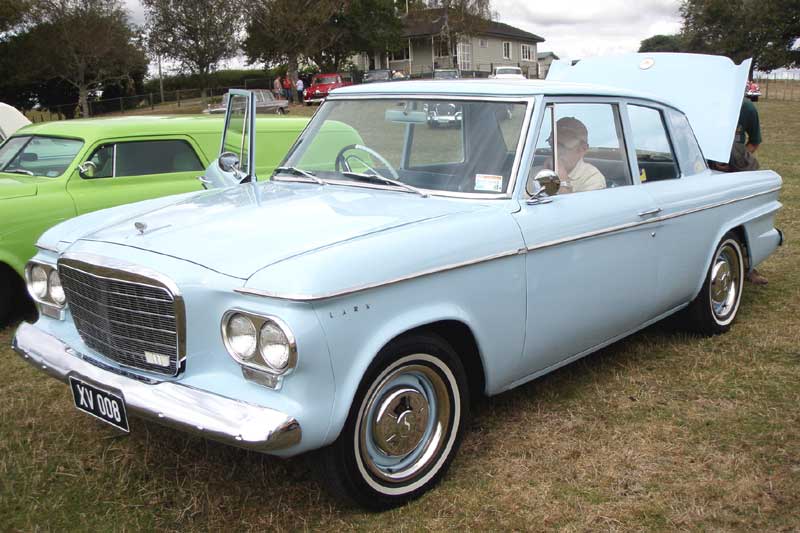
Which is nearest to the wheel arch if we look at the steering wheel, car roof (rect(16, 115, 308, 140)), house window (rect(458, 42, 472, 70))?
the steering wheel

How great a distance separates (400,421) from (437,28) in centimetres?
6383

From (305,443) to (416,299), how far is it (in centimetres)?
73

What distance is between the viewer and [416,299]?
10.2ft

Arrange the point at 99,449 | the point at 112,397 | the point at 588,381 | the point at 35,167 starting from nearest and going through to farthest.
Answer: the point at 112,397
the point at 99,449
the point at 588,381
the point at 35,167

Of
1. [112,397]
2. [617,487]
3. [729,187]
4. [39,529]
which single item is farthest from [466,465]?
[729,187]

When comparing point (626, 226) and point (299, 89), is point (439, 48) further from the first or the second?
point (626, 226)

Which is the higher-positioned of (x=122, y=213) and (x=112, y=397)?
(x=122, y=213)

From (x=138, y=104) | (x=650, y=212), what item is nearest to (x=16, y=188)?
(x=650, y=212)

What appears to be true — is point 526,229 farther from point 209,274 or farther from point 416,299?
point 209,274

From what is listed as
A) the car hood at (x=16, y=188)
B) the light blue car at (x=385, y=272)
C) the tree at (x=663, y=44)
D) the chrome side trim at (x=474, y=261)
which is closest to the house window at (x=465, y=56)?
the tree at (x=663, y=44)

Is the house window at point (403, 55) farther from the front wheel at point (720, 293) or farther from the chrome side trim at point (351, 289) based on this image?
the chrome side trim at point (351, 289)

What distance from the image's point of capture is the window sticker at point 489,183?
12.2 feet

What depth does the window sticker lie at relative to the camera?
12.2 ft

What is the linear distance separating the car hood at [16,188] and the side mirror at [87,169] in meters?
0.38
